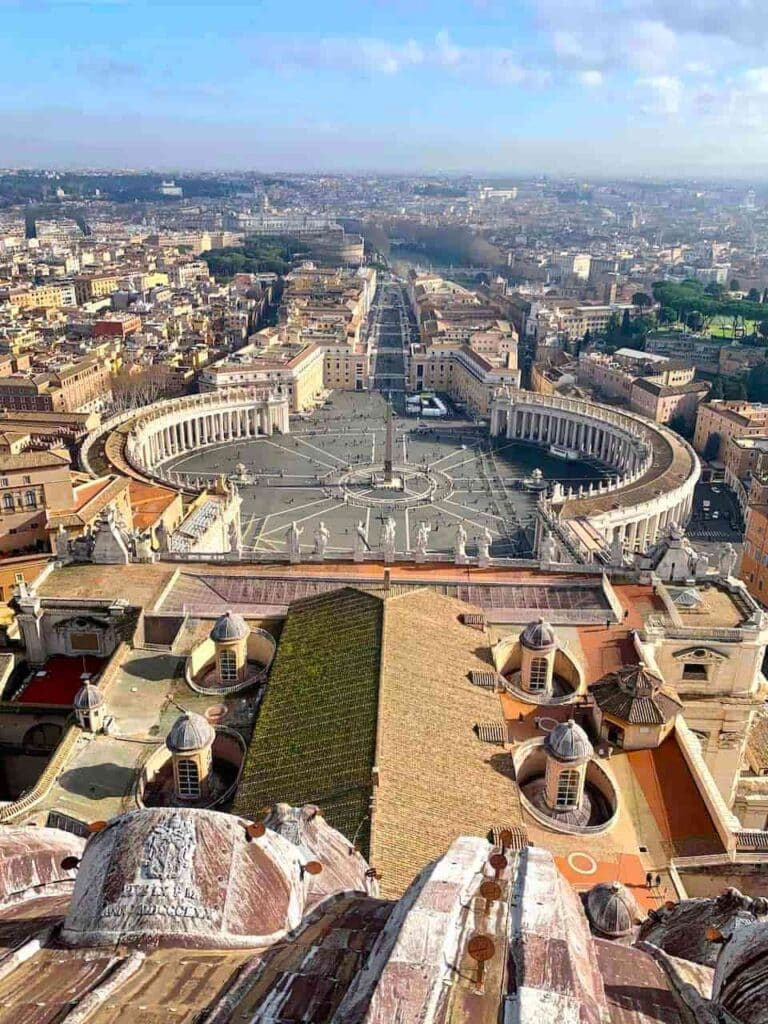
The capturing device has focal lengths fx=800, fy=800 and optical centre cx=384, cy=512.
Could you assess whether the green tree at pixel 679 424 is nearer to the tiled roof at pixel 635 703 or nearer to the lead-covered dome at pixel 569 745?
the tiled roof at pixel 635 703

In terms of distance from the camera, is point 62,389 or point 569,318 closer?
point 62,389

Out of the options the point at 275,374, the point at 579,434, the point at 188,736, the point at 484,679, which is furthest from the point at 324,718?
the point at 275,374

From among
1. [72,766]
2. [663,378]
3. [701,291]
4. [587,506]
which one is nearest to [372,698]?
[72,766]

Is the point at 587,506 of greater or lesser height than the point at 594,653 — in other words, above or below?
below

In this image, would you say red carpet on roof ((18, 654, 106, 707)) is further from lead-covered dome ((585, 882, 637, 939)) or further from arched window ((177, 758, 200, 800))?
lead-covered dome ((585, 882, 637, 939))

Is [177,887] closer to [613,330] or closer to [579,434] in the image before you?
[579,434]

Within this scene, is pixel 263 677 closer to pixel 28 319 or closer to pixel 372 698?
pixel 372 698
